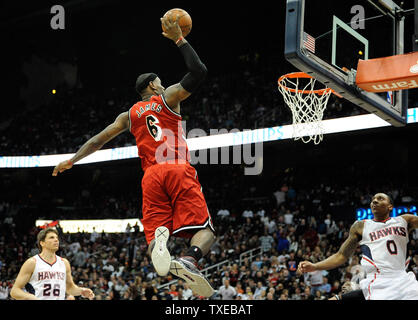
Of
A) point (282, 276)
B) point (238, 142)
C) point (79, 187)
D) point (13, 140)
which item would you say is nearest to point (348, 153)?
point (238, 142)

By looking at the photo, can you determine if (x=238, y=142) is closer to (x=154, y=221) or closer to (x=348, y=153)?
(x=348, y=153)

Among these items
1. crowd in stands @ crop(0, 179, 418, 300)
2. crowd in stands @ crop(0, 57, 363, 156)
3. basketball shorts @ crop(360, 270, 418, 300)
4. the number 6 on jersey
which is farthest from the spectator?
the number 6 on jersey

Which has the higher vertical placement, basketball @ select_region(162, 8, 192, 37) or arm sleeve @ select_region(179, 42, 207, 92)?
basketball @ select_region(162, 8, 192, 37)

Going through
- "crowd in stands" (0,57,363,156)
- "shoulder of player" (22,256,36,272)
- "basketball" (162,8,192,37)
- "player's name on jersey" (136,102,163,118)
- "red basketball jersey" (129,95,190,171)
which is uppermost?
"crowd in stands" (0,57,363,156)

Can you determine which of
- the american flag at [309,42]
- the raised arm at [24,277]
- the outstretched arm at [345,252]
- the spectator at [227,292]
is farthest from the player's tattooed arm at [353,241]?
the spectator at [227,292]

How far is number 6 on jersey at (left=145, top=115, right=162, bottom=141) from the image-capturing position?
4.32 m

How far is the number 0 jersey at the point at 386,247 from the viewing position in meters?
5.05

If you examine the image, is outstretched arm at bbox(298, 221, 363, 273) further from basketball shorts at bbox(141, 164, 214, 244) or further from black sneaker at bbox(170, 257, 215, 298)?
black sneaker at bbox(170, 257, 215, 298)

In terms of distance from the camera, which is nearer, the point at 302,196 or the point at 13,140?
the point at 302,196

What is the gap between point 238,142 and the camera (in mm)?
16406

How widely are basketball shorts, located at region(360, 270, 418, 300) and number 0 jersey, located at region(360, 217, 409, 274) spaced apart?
6 centimetres

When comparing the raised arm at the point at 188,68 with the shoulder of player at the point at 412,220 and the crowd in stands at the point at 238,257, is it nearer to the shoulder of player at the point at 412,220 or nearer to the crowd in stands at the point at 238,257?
the shoulder of player at the point at 412,220

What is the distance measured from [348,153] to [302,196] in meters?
2.47

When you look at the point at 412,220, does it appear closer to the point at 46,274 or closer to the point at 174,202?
the point at 174,202
